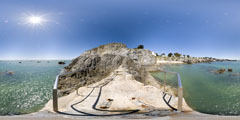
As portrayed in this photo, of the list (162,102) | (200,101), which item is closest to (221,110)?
(200,101)

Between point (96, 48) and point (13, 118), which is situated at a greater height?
point (96, 48)

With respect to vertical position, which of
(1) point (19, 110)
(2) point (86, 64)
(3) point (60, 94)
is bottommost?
(1) point (19, 110)

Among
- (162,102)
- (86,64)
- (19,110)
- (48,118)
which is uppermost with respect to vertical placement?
(86,64)

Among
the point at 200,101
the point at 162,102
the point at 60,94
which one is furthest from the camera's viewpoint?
the point at 200,101

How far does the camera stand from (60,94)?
833 centimetres

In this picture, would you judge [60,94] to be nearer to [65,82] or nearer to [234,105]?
[65,82]

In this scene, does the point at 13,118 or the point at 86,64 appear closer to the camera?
the point at 13,118

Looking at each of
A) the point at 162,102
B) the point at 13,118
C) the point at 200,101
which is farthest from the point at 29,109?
the point at 200,101

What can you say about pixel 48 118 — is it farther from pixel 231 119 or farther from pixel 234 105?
pixel 234 105

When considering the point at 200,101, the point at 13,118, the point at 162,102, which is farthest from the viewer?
the point at 200,101

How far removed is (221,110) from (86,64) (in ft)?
42.6

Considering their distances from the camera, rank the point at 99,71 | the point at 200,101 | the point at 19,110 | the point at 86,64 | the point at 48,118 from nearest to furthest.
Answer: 1. the point at 48,118
2. the point at 19,110
3. the point at 200,101
4. the point at 99,71
5. the point at 86,64

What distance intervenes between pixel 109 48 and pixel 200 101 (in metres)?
18.3

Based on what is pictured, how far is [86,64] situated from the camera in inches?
506
